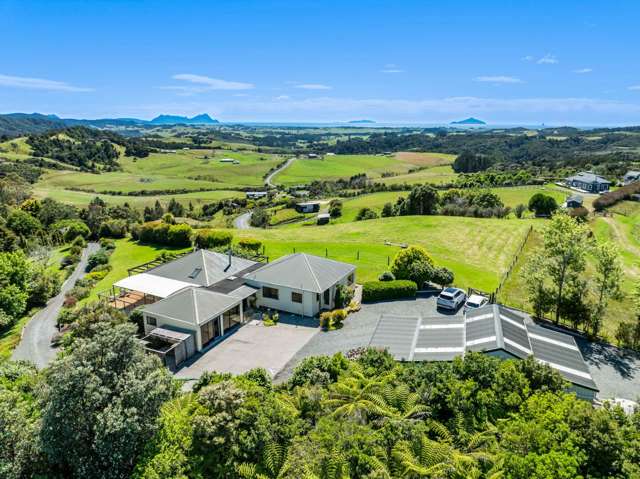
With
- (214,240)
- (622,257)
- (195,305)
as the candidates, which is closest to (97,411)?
(195,305)

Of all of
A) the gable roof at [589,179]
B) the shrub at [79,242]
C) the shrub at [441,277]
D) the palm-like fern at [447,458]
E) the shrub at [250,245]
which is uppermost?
the palm-like fern at [447,458]

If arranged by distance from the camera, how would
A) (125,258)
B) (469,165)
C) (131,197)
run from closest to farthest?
(125,258) < (131,197) < (469,165)

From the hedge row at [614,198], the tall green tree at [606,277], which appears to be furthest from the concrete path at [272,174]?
the tall green tree at [606,277]

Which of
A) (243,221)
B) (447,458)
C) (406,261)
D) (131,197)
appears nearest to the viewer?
(447,458)

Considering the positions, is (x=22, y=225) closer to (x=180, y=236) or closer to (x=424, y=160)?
(x=180, y=236)

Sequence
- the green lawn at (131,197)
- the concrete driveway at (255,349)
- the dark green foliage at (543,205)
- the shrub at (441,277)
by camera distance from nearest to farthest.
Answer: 1. the concrete driveway at (255,349)
2. the shrub at (441,277)
3. the dark green foliage at (543,205)
4. the green lawn at (131,197)

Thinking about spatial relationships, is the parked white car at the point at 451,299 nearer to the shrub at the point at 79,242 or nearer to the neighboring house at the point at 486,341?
the neighboring house at the point at 486,341

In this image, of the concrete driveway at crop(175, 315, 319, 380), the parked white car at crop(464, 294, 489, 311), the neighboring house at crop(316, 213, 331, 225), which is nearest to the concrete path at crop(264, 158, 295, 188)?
the neighboring house at crop(316, 213, 331, 225)

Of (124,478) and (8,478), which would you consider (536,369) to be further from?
(8,478)
